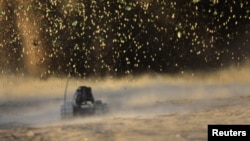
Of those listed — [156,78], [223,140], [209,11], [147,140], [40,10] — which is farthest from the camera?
[156,78]

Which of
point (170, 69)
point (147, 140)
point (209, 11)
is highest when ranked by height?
point (209, 11)

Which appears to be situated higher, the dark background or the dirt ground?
the dark background

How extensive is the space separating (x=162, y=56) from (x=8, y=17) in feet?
31.8

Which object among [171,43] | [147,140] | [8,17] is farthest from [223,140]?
[8,17]

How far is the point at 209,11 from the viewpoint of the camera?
22.1 meters

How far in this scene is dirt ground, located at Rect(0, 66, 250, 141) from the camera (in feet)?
36.3

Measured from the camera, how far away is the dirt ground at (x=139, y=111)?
436 inches

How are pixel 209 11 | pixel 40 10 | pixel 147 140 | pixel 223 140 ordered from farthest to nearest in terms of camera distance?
pixel 40 10
pixel 209 11
pixel 147 140
pixel 223 140

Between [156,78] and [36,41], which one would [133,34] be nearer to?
[156,78]

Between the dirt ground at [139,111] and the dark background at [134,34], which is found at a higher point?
the dark background at [134,34]

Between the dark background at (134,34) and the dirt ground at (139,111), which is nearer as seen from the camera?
the dirt ground at (139,111)

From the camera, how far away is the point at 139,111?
66.9 ft

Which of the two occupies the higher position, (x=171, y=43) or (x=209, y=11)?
(x=209, y=11)

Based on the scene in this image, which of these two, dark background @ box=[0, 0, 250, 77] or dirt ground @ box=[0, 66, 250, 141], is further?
dark background @ box=[0, 0, 250, 77]
